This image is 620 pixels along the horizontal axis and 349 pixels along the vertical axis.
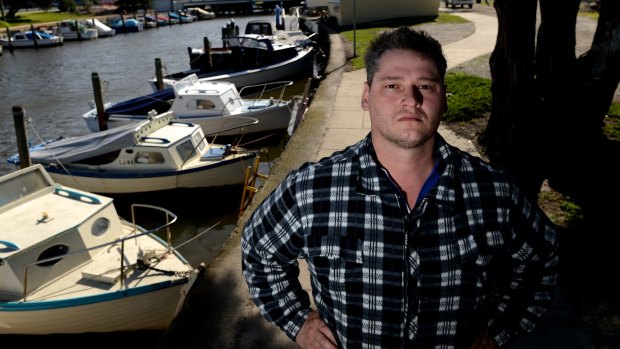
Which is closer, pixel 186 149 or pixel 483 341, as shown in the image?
pixel 483 341

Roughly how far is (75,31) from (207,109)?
41.1m

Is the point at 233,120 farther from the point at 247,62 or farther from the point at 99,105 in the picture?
the point at 247,62

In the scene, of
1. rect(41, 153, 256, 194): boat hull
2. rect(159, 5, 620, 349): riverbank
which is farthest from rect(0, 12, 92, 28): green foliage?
rect(159, 5, 620, 349): riverbank

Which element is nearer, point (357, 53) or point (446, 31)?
point (357, 53)

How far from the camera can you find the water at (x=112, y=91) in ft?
37.9

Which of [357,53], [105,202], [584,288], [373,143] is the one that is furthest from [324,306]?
[357,53]

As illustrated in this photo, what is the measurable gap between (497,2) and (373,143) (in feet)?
22.8

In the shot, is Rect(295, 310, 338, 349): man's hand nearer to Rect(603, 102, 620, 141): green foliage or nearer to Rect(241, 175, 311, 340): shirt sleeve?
Rect(241, 175, 311, 340): shirt sleeve

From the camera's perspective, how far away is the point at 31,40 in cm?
4466

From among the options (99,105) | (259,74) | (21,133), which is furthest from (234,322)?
(259,74)

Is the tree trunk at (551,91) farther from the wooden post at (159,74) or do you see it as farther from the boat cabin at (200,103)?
the wooden post at (159,74)

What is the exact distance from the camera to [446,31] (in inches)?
1078

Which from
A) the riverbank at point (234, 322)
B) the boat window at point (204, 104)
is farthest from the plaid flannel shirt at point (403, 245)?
the boat window at point (204, 104)

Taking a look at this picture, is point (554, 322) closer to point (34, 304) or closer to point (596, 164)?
point (596, 164)
